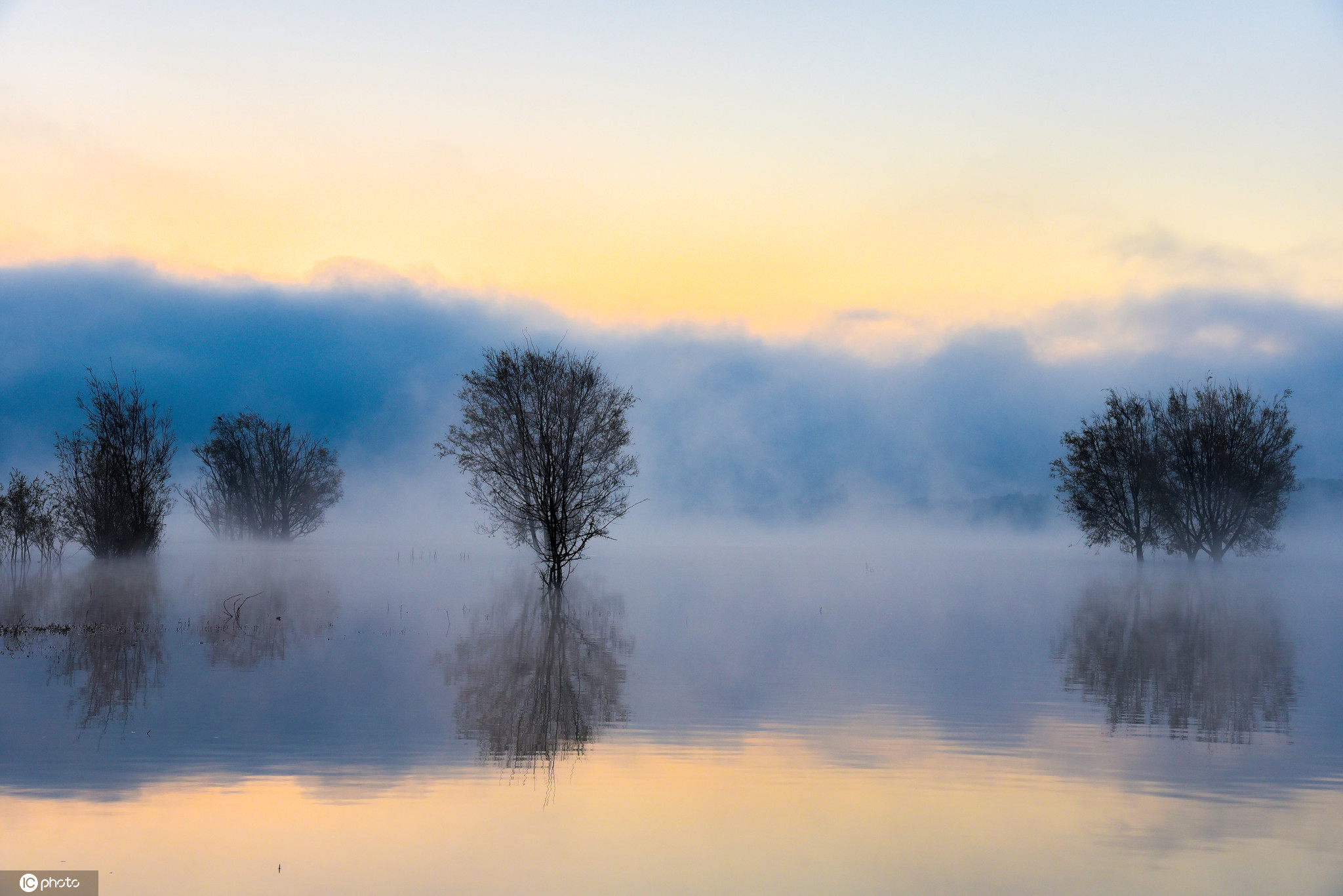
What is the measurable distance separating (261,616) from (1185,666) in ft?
Answer: 74.9

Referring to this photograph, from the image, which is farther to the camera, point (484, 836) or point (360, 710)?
point (360, 710)

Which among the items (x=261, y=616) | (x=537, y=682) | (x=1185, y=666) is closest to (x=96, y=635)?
(x=261, y=616)

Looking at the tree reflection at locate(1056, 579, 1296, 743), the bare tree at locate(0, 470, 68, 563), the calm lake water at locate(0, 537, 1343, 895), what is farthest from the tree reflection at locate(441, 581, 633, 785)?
the bare tree at locate(0, 470, 68, 563)

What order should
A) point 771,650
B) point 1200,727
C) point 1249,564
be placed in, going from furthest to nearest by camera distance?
1. point 1249,564
2. point 771,650
3. point 1200,727

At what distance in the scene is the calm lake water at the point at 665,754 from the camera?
28.3 feet

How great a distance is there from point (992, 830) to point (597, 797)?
391 cm

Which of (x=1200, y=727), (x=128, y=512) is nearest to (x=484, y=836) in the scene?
(x=1200, y=727)

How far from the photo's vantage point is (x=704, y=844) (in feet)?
30.0

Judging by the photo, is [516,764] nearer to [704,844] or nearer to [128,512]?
[704,844]

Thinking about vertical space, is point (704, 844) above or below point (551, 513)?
below

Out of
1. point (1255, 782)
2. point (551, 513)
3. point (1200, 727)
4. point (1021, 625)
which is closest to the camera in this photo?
point (1255, 782)

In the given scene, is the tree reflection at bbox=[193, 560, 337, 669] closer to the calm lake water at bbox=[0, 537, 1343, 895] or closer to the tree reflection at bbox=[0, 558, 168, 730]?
the calm lake water at bbox=[0, 537, 1343, 895]

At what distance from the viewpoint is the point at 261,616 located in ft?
90.7

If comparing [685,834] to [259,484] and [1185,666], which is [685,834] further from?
[259,484]
